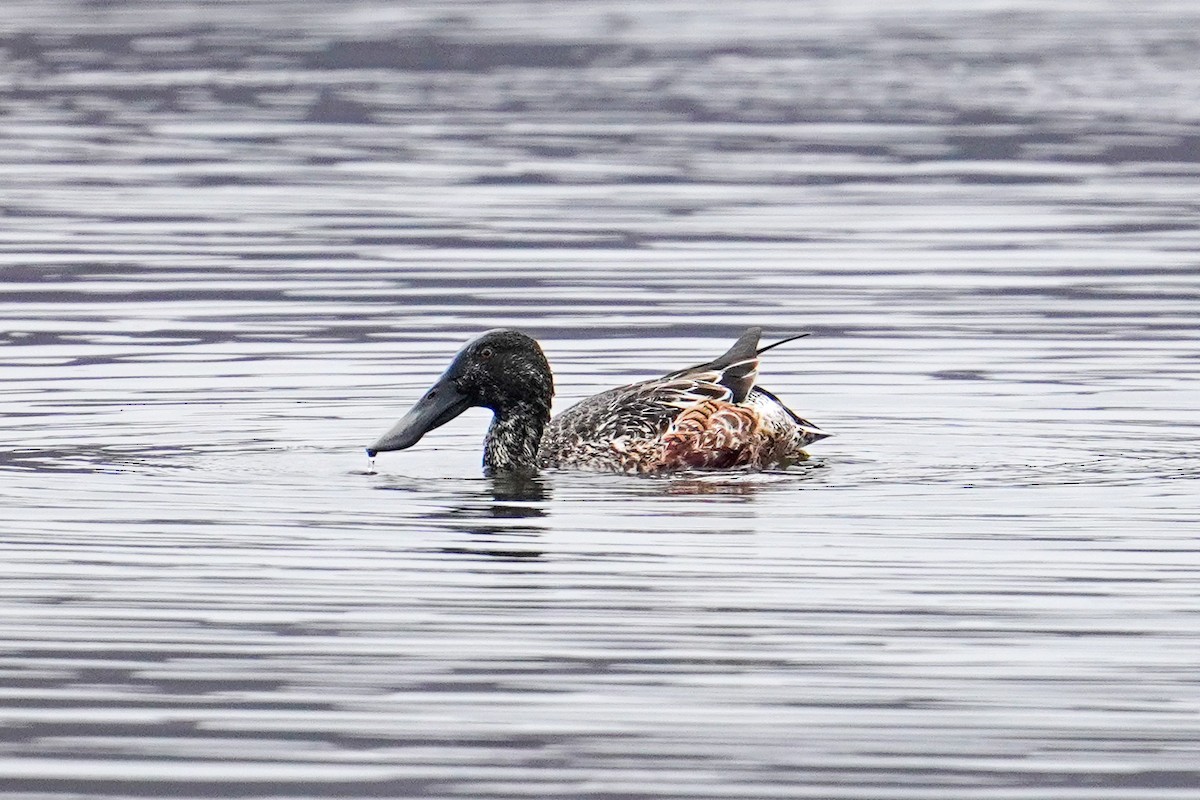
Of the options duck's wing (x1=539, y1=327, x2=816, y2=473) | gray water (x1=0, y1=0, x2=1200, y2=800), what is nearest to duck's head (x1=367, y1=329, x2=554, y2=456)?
duck's wing (x1=539, y1=327, x2=816, y2=473)

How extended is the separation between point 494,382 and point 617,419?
622 millimetres

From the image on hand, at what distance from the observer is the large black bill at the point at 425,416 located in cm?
1162

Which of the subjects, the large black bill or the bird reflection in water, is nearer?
the bird reflection in water

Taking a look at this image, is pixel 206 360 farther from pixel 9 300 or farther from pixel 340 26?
pixel 340 26

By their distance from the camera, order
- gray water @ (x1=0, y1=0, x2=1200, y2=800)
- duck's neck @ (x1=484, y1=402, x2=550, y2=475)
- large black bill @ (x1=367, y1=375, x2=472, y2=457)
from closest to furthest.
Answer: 1. gray water @ (x1=0, y1=0, x2=1200, y2=800)
2. large black bill @ (x1=367, y1=375, x2=472, y2=457)
3. duck's neck @ (x1=484, y1=402, x2=550, y2=475)

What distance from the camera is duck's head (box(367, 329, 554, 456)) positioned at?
12023 millimetres

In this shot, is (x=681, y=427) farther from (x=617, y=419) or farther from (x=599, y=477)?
(x=599, y=477)

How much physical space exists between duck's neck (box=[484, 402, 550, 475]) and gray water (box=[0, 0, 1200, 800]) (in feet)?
0.68

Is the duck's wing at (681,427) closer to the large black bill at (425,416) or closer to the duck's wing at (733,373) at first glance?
the duck's wing at (733,373)

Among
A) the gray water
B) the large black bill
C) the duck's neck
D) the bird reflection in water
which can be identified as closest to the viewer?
the gray water

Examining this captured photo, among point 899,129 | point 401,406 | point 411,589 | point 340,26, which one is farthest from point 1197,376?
point 340,26

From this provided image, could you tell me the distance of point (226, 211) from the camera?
21.9 metres

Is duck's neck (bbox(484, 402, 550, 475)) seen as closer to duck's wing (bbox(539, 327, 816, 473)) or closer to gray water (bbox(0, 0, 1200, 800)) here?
duck's wing (bbox(539, 327, 816, 473))

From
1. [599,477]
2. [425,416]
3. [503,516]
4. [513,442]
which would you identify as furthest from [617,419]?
[503,516]
